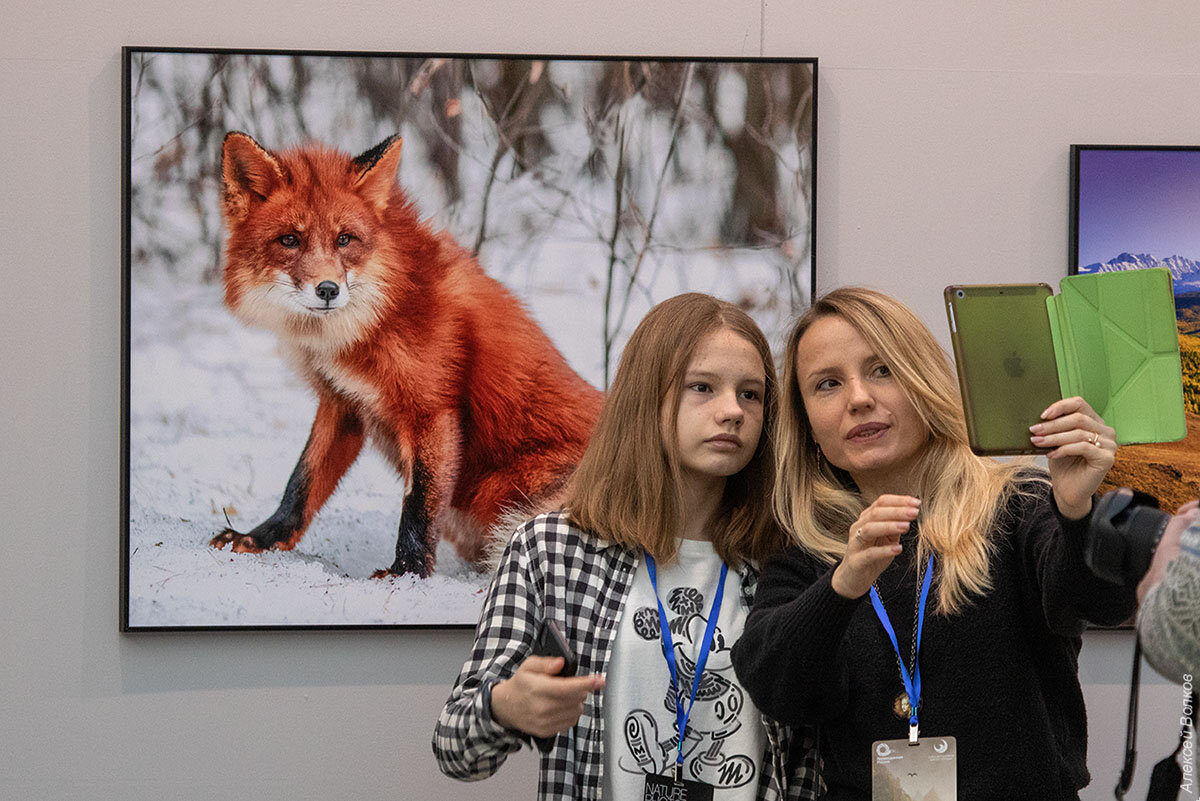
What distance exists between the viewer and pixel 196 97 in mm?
2127

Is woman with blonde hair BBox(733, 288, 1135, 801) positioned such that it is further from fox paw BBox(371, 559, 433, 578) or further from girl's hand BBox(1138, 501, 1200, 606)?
fox paw BBox(371, 559, 433, 578)

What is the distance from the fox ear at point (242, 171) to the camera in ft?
7.00

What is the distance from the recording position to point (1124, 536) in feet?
2.36

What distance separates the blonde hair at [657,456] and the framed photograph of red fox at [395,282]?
0.54 meters

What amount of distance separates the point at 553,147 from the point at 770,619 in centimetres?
116

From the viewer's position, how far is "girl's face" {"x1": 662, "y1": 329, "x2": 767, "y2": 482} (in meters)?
1.54

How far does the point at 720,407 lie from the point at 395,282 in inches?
35.1

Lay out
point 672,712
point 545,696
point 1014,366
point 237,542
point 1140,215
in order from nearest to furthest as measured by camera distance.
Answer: point 1014,366, point 545,696, point 672,712, point 237,542, point 1140,215

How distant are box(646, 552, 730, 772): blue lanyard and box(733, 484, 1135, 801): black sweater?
0.09 m

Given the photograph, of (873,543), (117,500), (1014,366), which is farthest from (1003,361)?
(117,500)

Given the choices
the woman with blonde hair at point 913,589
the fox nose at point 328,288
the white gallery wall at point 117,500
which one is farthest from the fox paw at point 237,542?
the woman with blonde hair at point 913,589

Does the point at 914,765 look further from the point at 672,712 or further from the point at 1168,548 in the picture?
the point at 1168,548

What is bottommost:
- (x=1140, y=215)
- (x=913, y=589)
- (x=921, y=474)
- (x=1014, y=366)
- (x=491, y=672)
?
(x=491, y=672)

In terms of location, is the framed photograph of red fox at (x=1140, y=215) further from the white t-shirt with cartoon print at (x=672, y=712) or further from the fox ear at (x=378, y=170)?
the fox ear at (x=378, y=170)
